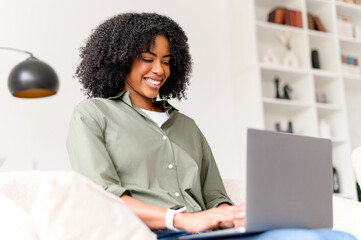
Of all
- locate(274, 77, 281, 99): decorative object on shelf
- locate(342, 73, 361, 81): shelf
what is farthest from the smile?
locate(342, 73, 361, 81): shelf

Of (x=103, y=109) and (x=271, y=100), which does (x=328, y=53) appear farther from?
(x=103, y=109)

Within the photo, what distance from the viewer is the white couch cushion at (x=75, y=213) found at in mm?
968

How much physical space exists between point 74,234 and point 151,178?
462mm

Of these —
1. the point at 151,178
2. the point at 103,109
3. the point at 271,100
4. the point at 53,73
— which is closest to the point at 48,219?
the point at 151,178

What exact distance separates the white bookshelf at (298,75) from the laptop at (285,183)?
2.88 m

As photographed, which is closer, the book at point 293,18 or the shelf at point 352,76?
the book at point 293,18

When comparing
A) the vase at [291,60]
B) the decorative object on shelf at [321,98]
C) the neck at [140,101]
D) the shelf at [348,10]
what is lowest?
the neck at [140,101]

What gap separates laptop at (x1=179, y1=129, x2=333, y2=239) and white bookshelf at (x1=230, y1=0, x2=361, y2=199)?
9.46ft

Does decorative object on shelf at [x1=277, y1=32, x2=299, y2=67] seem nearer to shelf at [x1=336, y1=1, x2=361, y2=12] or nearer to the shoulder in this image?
shelf at [x1=336, y1=1, x2=361, y2=12]

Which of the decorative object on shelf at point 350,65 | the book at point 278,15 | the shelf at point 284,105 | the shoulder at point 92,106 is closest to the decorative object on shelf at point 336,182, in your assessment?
the shelf at point 284,105

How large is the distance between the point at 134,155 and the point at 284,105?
3.14 m

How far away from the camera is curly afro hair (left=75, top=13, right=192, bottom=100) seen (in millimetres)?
1632

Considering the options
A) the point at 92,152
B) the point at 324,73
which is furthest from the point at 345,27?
the point at 92,152

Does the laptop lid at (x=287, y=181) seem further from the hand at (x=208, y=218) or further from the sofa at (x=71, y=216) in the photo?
the sofa at (x=71, y=216)
